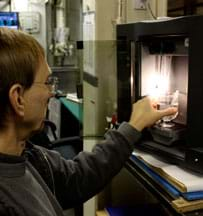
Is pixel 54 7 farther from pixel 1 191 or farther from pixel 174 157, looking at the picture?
pixel 1 191

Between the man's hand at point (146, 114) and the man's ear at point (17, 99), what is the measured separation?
465 millimetres

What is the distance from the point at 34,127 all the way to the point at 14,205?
0.19m

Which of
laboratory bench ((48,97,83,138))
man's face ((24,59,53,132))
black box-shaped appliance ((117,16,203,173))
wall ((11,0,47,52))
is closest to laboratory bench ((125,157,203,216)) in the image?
black box-shaped appliance ((117,16,203,173))

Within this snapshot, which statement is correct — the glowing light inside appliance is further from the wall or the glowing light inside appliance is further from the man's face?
the wall

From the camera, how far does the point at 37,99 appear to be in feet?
2.93

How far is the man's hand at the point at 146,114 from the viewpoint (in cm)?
122

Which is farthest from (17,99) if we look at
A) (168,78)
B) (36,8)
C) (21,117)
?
(36,8)

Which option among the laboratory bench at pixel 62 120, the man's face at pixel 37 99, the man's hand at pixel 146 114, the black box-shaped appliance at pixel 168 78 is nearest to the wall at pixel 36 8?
the laboratory bench at pixel 62 120

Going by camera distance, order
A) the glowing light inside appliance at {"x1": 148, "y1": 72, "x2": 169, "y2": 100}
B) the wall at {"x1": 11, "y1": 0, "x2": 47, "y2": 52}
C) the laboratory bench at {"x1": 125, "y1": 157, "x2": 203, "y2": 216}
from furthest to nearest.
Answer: the wall at {"x1": 11, "y1": 0, "x2": 47, "y2": 52} < the glowing light inside appliance at {"x1": 148, "y1": 72, "x2": 169, "y2": 100} < the laboratory bench at {"x1": 125, "y1": 157, "x2": 203, "y2": 216}

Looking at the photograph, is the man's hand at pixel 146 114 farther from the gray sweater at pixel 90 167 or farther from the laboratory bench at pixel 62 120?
the laboratory bench at pixel 62 120

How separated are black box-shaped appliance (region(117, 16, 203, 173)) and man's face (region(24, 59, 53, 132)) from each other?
0.42 metres

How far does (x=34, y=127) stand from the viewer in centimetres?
91

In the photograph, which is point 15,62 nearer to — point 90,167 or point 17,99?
point 17,99

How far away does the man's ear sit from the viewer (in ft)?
2.70
